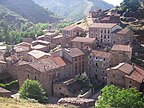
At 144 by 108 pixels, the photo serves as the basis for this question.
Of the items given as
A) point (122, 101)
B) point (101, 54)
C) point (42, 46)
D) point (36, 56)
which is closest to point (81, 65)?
point (101, 54)

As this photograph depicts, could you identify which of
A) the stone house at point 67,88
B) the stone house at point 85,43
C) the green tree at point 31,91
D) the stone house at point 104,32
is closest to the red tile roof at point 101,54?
the stone house at point 85,43

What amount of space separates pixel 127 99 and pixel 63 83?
68.9ft

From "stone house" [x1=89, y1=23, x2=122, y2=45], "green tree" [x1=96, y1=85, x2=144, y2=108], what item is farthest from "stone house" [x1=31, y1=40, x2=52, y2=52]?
"green tree" [x1=96, y1=85, x2=144, y2=108]

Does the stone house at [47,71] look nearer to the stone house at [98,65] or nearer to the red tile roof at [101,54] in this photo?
the stone house at [98,65]

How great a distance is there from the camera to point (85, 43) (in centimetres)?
7550

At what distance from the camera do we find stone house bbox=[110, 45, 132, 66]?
65.1 metres

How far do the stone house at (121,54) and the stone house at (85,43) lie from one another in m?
8.73

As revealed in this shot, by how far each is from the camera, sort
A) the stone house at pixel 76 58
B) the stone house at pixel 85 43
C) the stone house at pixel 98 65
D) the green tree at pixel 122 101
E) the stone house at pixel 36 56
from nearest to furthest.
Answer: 1. the green tree at pixel 122 101
2. the stone house at pixel 98 65
3. the stone house at pixel 76 58
4. the stone house at pixel 36 56
5. the stone house at pixel 85 43

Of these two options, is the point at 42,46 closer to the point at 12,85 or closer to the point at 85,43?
the point at 85,43

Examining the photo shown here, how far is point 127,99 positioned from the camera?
43656mm

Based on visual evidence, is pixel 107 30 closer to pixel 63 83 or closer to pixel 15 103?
pixel 63 83

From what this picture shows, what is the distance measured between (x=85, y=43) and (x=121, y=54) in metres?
13.0

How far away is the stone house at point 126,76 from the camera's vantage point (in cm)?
5694

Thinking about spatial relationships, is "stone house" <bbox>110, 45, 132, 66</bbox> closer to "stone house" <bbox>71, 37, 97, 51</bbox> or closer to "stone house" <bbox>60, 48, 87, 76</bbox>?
"stone house" <bbox>60, 48, 87, 76</bbox>
